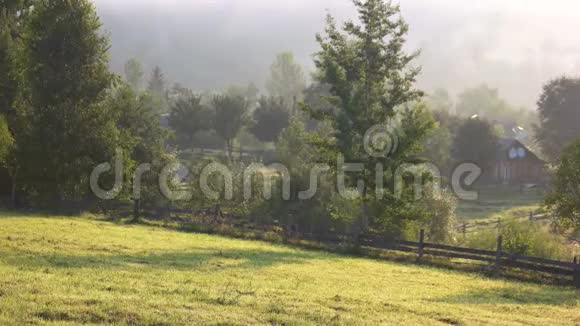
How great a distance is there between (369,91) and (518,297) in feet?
60.6

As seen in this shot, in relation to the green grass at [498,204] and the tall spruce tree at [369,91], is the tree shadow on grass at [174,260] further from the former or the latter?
the green grass at [498,204]

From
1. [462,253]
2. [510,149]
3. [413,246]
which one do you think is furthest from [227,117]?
[462,253]

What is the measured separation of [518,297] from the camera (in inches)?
830

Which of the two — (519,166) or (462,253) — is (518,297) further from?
(519,166)

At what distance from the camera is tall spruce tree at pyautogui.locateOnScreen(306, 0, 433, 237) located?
116 ft

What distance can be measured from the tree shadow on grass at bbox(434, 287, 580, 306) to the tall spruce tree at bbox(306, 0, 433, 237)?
41.8 ft

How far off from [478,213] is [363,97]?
3472cm

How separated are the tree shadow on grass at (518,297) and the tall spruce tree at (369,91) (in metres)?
12.8

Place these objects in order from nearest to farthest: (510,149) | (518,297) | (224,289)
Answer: (224,289) < (518,297) < (510,149)

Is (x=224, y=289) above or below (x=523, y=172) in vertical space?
below

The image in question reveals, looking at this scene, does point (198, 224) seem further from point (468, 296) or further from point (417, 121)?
point (468, 296)

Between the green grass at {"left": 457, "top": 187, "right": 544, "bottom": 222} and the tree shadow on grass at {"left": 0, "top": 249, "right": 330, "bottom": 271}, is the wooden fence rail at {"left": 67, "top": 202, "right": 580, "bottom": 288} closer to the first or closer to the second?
the tree shadow on grass at {"left": 0, "top": 249, "right": 330, "bottom": 271}

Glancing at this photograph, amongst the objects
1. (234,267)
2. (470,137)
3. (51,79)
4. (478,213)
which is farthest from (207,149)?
(234,267)

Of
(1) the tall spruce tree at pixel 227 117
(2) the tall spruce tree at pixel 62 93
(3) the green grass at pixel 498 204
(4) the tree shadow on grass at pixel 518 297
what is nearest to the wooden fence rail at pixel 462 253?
(4) the tree shadow on grass at pixel 518 297
